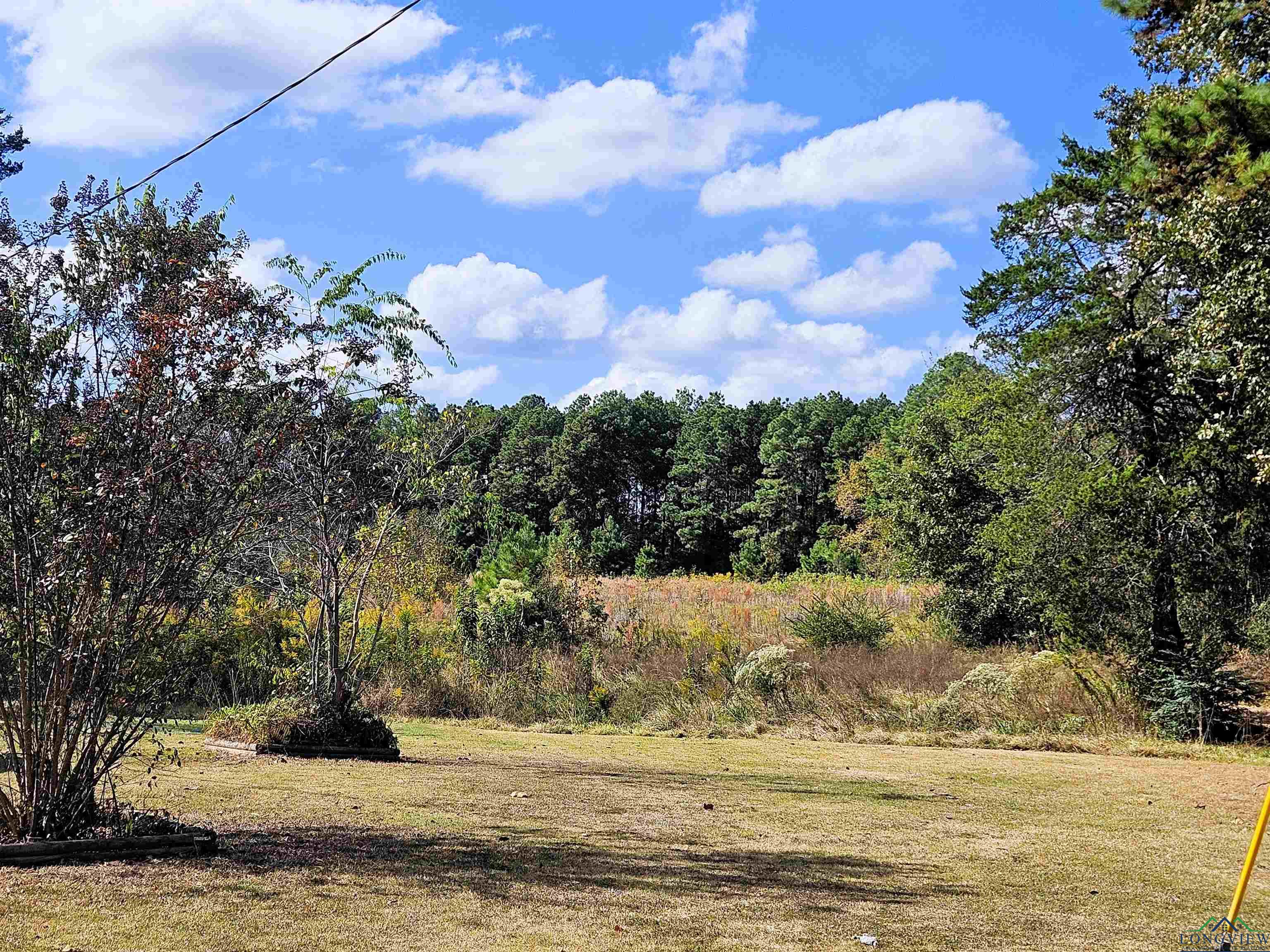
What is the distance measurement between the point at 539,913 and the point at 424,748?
8654 mm

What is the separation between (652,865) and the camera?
20.7 ft

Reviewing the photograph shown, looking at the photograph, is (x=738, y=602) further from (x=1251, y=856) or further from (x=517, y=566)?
(x=1251, y=856)

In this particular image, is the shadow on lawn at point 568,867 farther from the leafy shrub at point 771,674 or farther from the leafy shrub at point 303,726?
the leafy shrub at point 771,674

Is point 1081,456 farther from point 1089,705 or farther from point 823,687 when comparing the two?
point 823,687

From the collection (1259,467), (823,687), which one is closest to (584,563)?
(823,687)

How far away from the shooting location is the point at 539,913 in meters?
5.07

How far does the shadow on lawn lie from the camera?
5.60 metres

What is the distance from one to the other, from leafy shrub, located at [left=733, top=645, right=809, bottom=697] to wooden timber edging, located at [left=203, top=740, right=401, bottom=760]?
7198 millimetres

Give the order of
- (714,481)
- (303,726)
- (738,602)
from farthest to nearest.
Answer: (714,481) → (738,602) → (303,726)

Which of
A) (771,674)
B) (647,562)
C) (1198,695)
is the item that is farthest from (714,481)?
(1198,695)

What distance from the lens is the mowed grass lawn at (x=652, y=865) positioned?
4777 mm

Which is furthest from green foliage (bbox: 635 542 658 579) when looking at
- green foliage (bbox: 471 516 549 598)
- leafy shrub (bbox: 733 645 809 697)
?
leafy shrub (bbox: 733 645 809 697)

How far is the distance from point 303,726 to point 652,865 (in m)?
6.65

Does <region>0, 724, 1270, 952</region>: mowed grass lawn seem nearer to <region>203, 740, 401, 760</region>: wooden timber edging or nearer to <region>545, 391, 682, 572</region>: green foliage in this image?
Answer: <region>203, 740, 401, 760</region>: wooden timber edging
